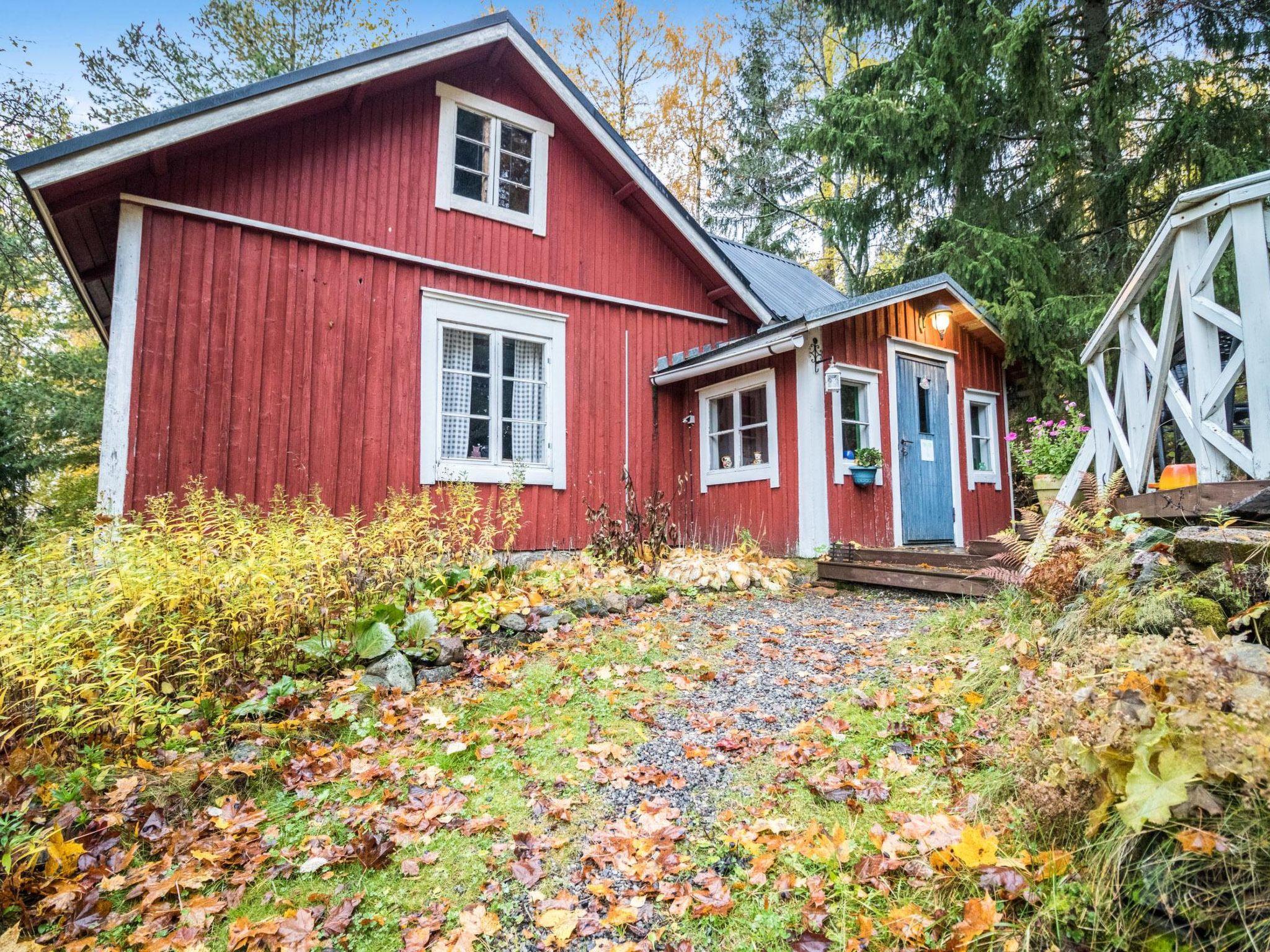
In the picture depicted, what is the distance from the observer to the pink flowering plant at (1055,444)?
7020 mm

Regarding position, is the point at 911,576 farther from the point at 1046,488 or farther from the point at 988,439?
the point at 988,439

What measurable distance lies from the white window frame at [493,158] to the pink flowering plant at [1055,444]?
6.53 m

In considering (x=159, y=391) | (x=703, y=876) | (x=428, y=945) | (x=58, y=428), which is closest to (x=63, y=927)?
(x=428, y=945)

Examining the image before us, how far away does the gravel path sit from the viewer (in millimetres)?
2336

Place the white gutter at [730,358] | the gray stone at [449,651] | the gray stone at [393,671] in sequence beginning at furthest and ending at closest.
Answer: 1. the white gutter at [730,358]
2. the gray stone at [449,651]
3. the gray stone at [393,671]

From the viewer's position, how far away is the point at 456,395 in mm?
6480

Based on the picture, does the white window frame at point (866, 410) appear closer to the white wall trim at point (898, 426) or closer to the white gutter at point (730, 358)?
the white wall trim at point (898, 426)

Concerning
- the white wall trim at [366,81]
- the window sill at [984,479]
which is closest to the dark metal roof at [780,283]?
the white wall trim at [366,81]

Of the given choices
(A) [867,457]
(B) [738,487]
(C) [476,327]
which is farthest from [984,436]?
(C) [476,327]

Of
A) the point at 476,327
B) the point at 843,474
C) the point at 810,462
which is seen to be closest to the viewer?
the point at 476,327

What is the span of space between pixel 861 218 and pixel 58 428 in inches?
600

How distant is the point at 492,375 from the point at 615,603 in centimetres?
321

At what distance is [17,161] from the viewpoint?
422 centimetres

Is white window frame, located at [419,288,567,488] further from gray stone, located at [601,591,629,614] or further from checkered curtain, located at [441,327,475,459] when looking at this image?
gray stone, located at [601,591,629,614]
